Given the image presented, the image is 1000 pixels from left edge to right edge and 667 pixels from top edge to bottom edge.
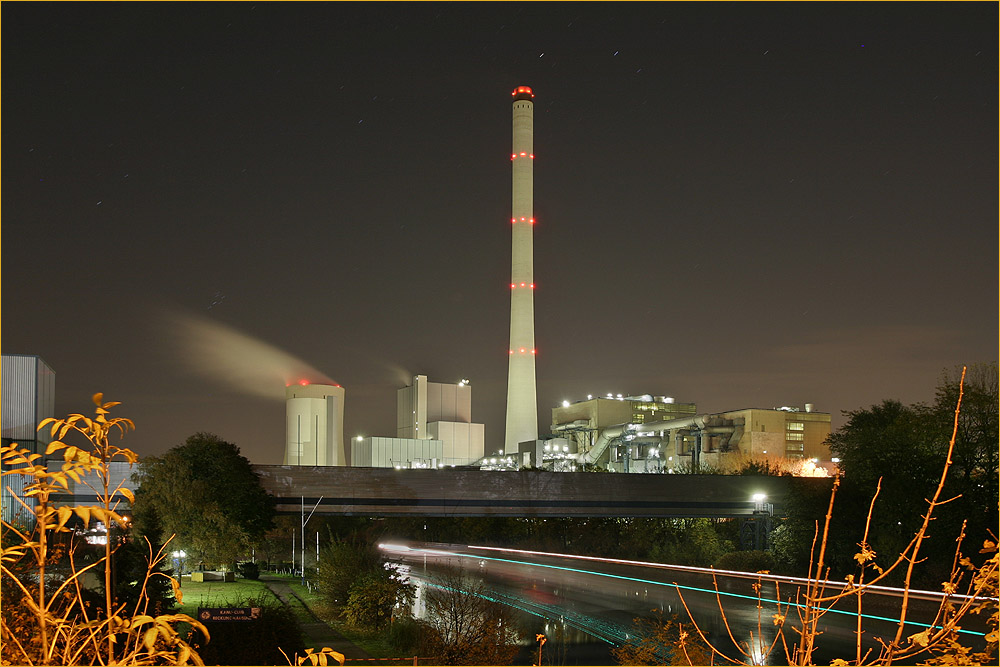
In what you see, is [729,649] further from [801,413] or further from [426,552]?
[801,413]

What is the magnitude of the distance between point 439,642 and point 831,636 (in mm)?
9631

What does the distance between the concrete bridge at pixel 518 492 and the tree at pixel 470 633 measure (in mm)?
13994

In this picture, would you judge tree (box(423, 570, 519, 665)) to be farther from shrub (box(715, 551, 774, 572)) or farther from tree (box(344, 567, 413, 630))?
shrub (box(715, 551, 774, 572))

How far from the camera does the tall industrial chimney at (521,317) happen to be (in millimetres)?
64688

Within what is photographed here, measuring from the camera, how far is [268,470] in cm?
3803

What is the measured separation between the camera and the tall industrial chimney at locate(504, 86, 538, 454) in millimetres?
64688

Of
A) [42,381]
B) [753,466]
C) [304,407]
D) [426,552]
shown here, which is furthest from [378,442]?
[42,381]

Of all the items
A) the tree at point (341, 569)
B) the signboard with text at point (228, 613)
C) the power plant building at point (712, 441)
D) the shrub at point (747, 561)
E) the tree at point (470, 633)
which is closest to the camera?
the signboard with text at point (228, 613)

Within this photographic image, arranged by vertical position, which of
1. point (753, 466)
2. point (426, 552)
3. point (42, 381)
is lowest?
point (426, 552)

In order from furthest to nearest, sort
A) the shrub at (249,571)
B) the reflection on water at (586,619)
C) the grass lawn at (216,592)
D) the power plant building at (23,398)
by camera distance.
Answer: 1. the shrub at (249,571)
2. the power plant building at (23,398)
3. the grass lawn at (216,592)
4. the reflection on water at (586,619)

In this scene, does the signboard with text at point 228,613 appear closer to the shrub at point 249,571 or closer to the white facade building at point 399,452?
the shrub at point 249,571

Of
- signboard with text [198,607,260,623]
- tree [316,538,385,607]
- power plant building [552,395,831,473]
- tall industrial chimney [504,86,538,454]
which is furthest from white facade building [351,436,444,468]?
signboard with text [198,607,260,623]

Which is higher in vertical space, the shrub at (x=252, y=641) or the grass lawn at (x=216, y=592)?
the shrub at (x=252, y=641)

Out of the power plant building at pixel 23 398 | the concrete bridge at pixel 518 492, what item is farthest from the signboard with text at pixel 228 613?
the concrete bridge at pixel 518 492
